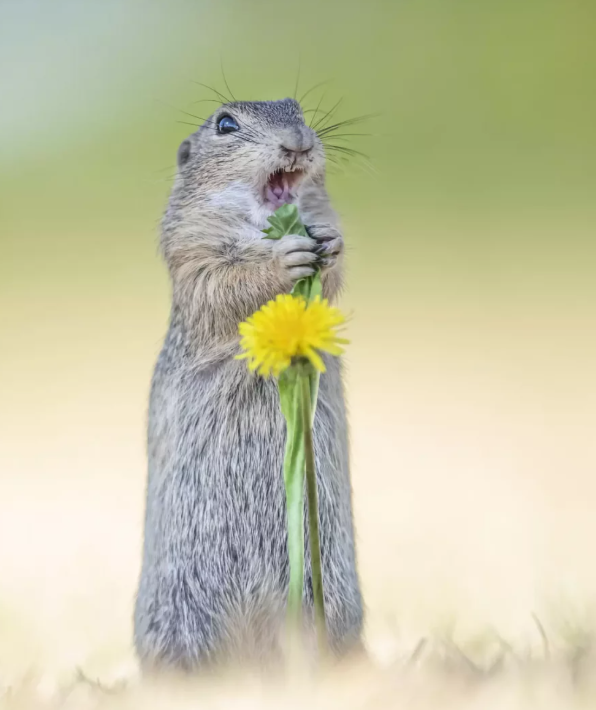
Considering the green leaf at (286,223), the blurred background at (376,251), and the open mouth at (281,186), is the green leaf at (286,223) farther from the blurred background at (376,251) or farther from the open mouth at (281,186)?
the blurred background at (376,251)

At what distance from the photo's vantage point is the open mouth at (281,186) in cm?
150

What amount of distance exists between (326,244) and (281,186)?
0.76 feet

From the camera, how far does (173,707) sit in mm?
1305

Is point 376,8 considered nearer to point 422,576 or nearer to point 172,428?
point 172,428

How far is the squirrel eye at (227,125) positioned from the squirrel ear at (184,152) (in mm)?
81

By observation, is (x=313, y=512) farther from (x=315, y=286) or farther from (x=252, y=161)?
(x=252, y=161)

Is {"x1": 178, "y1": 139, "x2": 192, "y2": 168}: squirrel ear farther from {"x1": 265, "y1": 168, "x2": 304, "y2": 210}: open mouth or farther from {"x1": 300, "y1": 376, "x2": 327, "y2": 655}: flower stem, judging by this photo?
{"x1": 300, "y1": 376, "x2": 327, "y2": 655}: flower stem

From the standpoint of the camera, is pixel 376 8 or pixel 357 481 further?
pixel 376 8

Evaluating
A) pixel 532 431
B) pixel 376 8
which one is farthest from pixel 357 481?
pixel 376 8

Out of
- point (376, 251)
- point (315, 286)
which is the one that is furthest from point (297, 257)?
point (376, 251)

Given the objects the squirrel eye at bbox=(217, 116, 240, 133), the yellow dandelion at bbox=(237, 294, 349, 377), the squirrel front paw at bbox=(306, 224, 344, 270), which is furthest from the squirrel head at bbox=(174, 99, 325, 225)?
the yellow dandelion at bbox=(237, 294, 349, 377)

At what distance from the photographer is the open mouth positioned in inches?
58.9

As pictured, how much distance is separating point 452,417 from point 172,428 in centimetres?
60

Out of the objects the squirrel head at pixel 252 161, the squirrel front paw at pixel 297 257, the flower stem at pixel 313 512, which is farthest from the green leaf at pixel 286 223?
the flower stem at pixel 313 512
